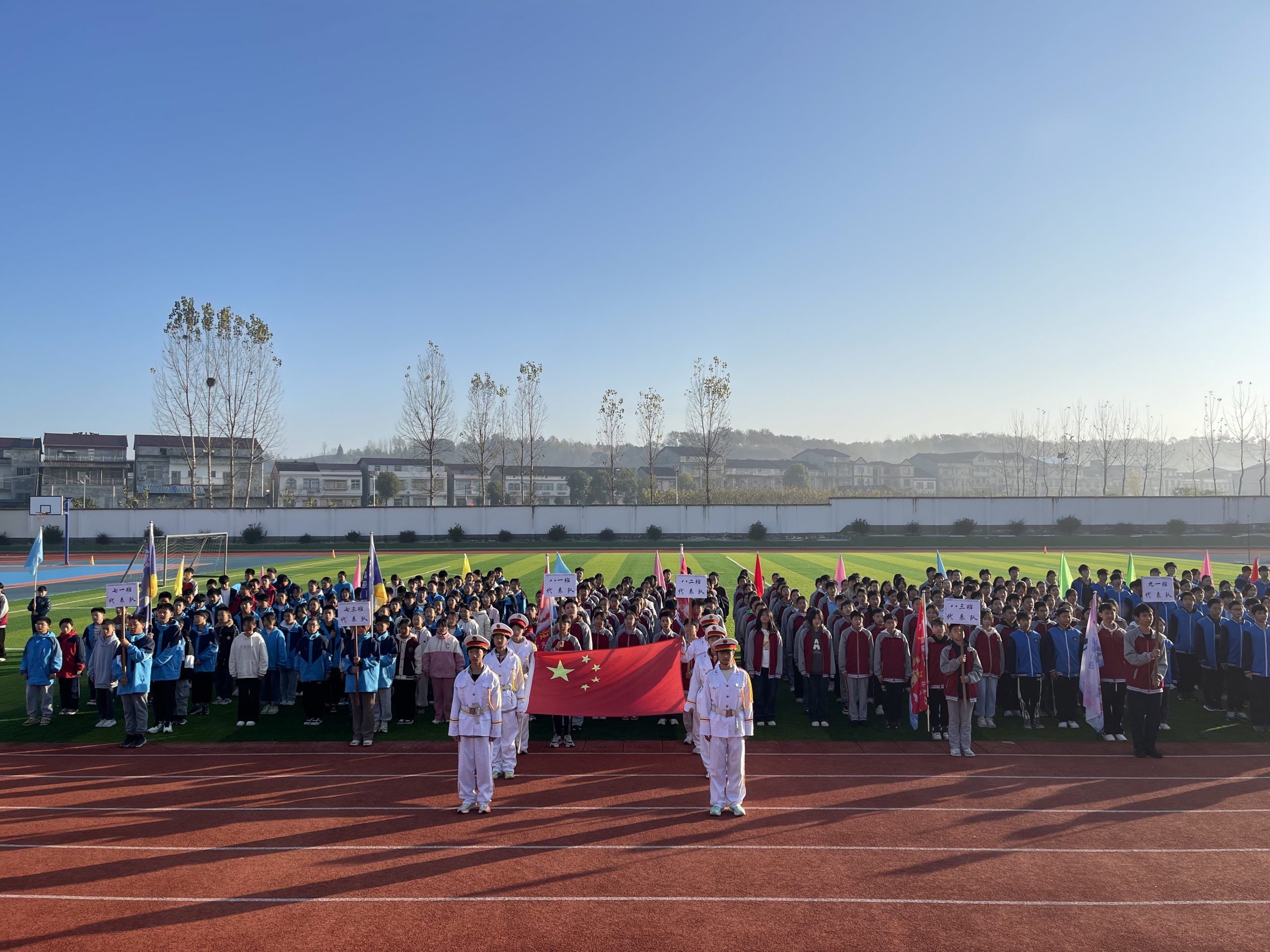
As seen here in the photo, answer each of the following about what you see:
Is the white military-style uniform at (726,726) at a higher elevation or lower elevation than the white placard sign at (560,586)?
lower

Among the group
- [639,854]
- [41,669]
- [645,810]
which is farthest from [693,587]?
[41,669]

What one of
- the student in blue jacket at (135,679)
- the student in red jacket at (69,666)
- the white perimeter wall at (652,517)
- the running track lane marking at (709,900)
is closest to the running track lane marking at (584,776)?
the student in blue jacket at (135,679)

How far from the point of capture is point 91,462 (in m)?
79.4

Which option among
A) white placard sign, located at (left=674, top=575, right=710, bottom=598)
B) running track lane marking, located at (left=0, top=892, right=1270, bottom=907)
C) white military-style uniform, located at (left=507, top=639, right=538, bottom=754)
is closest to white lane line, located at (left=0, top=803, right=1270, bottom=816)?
white military-style uniform, located at (left=507, top=639, right=538, bottom=754)

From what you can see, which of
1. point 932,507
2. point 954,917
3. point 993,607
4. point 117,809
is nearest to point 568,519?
point 932,507

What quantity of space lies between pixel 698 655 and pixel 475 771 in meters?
3.27

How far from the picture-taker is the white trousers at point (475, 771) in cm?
942

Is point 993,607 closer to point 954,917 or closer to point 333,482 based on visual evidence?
point 954,917

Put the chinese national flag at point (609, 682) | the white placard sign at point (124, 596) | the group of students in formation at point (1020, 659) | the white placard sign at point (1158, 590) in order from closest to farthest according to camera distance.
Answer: the group of students in formation at point (1020, 659) → the chinese national flag at point (609, 682) → the white placard sign at point (124, 596) → the white placard sign at point (1158, 590)

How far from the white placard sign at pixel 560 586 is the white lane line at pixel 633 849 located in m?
6.46

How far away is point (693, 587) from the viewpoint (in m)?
14.6

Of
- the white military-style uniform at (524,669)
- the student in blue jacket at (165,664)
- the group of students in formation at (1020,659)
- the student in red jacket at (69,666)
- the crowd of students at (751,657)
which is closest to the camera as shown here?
the white military-style uniform at (524,669)

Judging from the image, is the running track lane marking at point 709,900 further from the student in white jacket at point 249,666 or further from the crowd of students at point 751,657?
the student in white jacket at point 249,666

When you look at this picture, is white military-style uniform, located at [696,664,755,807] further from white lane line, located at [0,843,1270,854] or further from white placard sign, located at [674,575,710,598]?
white placard sign, located at [674,575,710,598]
